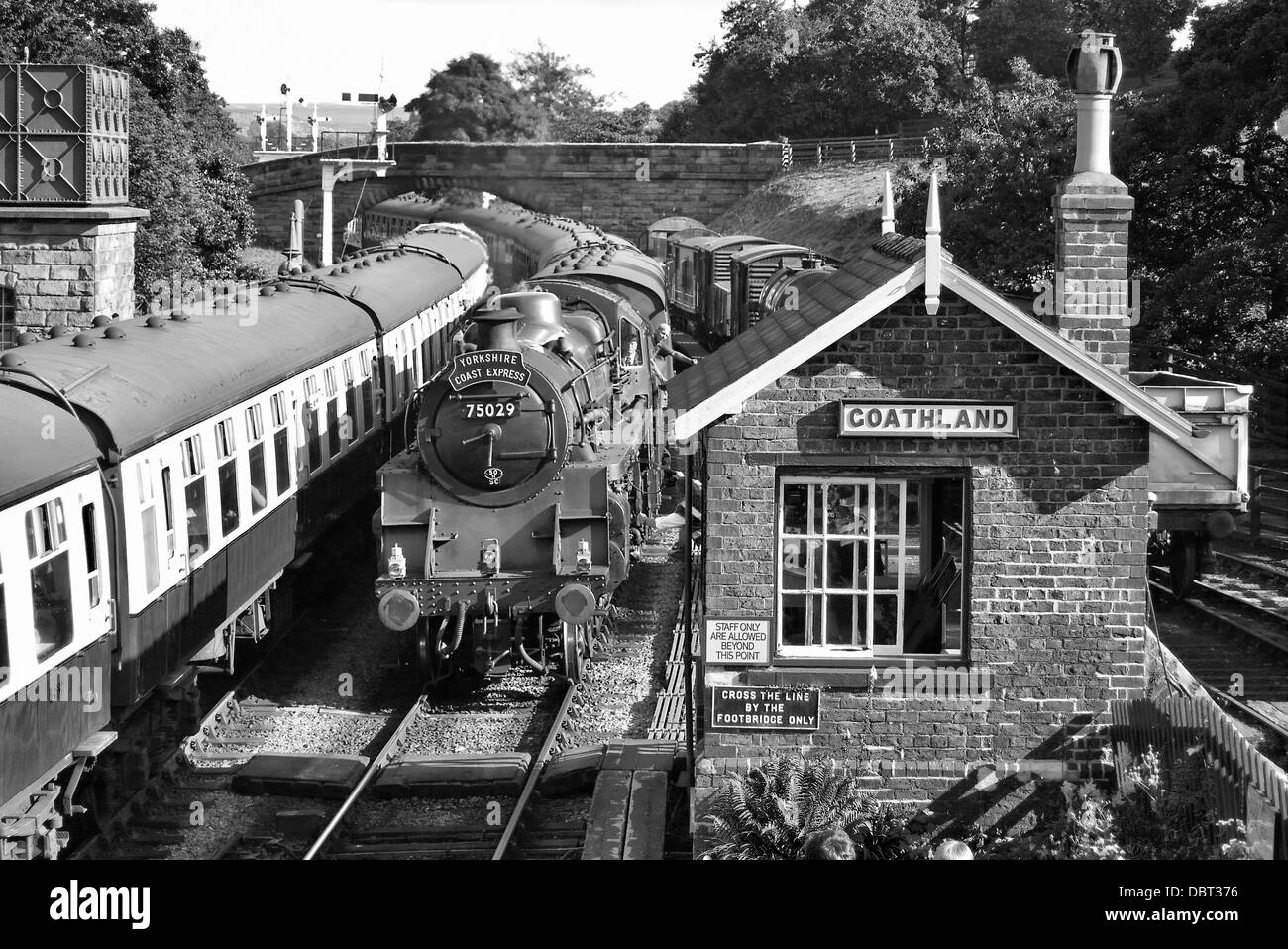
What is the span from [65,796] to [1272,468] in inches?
707

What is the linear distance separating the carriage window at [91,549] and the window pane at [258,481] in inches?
146

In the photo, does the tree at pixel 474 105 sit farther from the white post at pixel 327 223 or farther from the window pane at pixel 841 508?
the window pane at pixel 841 508

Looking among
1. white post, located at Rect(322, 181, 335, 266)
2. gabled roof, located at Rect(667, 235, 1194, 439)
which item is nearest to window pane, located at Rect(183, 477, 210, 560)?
gabled roof, located at Rect(667, 235, 1194, 439)

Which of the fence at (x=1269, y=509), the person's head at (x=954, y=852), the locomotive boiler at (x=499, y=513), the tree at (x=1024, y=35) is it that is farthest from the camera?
the tree at (x=1024, y=35)

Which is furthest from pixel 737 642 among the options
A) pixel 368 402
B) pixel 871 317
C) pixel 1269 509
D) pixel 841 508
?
pixel 1269 509

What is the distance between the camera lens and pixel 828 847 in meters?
8.78

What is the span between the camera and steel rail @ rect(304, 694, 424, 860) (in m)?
10.8

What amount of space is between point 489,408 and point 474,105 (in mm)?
64519

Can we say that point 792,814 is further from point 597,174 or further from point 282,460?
point 597,174

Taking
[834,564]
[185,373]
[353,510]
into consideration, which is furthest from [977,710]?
[353,510]

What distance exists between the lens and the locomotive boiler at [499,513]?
534 inches

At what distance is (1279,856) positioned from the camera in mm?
8031

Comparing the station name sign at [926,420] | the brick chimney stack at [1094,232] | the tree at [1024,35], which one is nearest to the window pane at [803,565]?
the station name sign at [926,420]
